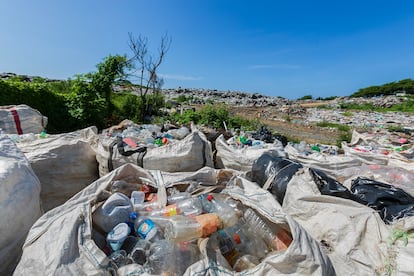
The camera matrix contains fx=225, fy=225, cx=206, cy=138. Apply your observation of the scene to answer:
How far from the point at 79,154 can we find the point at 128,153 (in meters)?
0.47

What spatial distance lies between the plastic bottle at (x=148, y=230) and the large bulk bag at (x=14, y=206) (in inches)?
23.2

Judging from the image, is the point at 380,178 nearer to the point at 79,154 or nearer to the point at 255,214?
the point at 255,214

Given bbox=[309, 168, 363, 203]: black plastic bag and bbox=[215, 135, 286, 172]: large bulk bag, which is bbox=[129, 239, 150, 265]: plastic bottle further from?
bbox=[215, 135, 286, 172]: large bulk bag

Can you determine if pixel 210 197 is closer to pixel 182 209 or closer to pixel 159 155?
pixel 182 209

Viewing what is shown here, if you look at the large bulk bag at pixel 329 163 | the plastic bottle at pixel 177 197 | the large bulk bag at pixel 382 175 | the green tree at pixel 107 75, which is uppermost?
the green tree at pixel 107 75

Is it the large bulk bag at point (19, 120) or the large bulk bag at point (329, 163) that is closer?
the large bulk bag at point (329, 163)

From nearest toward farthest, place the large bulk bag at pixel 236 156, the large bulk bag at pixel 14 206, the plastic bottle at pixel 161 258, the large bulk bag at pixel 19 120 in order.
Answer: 1. the plastic bottle at pixel 161 258
2. the large bulk bag at pixel 14 206
3. the large bulk bag at pixel 236 156
4. the large bulk bag at pixel 19 120

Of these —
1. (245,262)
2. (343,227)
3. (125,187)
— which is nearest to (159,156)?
(125,187)

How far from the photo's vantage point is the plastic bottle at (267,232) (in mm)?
1134

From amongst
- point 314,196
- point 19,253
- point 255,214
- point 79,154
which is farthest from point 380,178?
point 79,154

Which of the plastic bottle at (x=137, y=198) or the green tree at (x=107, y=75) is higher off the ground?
the green tree at (x=107, y=75)

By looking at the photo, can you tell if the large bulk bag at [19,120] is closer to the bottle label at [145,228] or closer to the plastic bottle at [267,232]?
the bottle label at [145,228]

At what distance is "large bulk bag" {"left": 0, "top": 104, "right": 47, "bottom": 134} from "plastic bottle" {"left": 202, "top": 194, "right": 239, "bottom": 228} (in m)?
3.14

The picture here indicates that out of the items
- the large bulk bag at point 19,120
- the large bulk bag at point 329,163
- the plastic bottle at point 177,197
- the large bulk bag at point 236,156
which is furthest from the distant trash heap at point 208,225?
the large bulk bag at point 19,120
